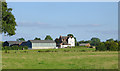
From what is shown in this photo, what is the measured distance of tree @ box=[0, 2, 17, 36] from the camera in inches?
2183

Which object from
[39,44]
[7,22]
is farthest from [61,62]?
[39,44]

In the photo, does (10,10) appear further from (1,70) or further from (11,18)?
(1,70)

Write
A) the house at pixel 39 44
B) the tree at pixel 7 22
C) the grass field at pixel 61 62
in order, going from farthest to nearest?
the house at pixel 39 44 → the tree at pixel 7 22 → the grass field at pixel 61 62

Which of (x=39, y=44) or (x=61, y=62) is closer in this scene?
(x=61, y=62)

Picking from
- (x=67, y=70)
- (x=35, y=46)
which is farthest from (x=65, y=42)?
(x=67, y=70)

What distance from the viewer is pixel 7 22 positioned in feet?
190

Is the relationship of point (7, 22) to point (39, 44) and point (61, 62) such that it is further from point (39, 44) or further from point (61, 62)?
point (39, 44)

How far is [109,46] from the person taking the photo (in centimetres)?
6781

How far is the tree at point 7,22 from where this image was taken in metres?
55.4

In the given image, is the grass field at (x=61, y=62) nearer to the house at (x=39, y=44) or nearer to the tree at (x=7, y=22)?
the tree at (x=7, y=22)

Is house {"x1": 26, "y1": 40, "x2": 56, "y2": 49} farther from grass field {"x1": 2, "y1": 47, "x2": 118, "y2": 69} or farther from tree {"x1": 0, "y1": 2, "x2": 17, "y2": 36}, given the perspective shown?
grass field {"x1": 2, "y1": 47, "x2": 118, "y2": 69}

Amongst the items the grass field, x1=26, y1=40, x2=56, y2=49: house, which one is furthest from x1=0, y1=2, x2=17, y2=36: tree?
x1=26, y1=40, x2=56, y2=49: house

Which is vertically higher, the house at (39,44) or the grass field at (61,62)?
the house at (39,44)

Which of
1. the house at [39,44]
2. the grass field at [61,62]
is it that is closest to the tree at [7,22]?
the grass field at [61,62]
